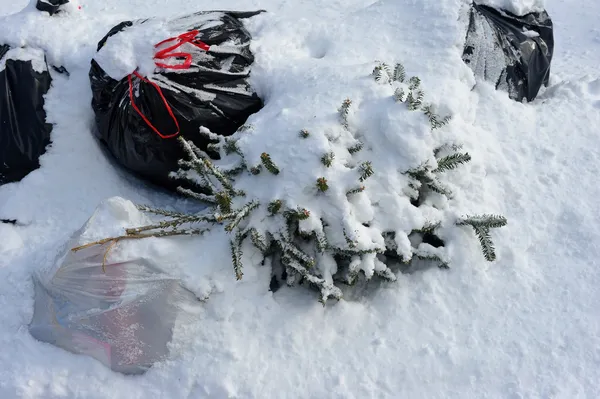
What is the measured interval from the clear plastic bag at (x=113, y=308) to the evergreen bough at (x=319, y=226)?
14cm

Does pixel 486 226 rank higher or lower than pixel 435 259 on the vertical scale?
higher

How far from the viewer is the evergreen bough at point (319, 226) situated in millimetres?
1943

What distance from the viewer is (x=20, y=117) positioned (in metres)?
2.50

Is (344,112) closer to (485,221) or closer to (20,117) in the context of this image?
(485,221)

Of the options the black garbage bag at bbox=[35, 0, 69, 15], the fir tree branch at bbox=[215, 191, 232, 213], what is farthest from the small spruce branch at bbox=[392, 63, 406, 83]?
the black garbage bag at bbox=[35, 0, 69, 15]

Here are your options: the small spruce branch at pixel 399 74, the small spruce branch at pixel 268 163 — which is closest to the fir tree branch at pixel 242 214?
the small spruce branch at pixel 268 163

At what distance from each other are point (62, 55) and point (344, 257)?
1986 millimetres

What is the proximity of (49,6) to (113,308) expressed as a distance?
1.99 meters

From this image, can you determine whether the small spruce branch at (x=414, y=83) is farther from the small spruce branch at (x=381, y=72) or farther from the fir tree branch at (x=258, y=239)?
the fir tree branch at (x=258, y=239)

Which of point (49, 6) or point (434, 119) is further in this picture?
point (49, 6)

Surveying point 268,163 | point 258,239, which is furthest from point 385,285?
point 268,163

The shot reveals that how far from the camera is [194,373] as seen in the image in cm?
183

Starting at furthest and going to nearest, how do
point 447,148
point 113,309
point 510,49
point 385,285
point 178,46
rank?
point 510,49 → point 178,46 → point 447,148 → point 385,285 → point 113,309

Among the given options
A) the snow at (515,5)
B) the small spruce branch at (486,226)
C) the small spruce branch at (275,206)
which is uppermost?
the snow at (515,5)
